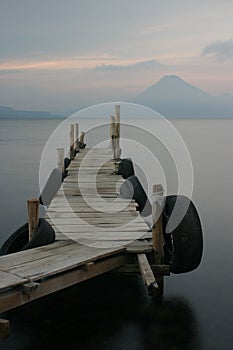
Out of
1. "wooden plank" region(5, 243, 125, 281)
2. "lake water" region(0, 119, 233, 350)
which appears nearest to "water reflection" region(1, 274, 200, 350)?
"lake water" region(0, 119, 233, 350)

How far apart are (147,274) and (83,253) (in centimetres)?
116

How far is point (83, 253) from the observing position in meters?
7.41

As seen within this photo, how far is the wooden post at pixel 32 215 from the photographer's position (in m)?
7.81

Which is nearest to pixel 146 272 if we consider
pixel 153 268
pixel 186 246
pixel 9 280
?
pixel 153 268

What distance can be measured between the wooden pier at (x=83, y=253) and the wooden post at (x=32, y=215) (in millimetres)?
441

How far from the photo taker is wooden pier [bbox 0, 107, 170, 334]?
20.7 feet

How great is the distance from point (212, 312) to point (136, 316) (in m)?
1.50

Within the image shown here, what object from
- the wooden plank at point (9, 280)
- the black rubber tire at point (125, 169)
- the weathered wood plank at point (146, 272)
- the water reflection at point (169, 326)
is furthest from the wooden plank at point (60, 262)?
the black rubber tire at point (125, 169)

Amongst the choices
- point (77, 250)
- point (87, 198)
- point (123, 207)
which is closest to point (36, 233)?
point (77, 250)

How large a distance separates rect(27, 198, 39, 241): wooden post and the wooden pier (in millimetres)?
441

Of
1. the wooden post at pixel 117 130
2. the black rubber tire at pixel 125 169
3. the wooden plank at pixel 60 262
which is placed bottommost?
the wooden plank at pixel 60 262

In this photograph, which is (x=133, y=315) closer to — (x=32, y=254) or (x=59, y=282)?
(x=59, y=282)

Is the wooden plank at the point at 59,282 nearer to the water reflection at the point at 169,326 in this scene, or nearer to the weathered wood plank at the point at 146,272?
the weathered wood plank at the point at 146,272

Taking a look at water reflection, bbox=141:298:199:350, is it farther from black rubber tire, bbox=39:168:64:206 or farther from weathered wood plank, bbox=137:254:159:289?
black rubber tire, bbox=39:168:64:206
